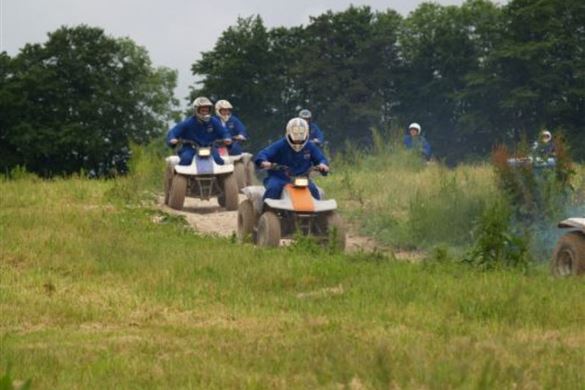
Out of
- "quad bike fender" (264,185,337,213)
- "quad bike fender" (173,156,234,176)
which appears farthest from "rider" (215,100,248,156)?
"quad bike fender" (264,185,337,213)

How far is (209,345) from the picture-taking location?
8547 mm

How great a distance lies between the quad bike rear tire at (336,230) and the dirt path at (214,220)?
3.28ft

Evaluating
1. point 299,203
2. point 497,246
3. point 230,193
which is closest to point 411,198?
point 230,193

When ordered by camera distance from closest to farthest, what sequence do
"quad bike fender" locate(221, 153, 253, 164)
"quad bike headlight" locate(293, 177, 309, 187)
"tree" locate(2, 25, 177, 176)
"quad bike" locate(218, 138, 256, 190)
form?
"quad bike headlight" locate(293, 177, 309, 187)
"quad bike fender" locate(221, 153, 253, 164)
"quad bike" locate(218, 138, 256, 190)
"tree" locate(2, 25, 177, 176)

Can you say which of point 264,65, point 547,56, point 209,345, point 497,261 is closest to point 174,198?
point 497,261

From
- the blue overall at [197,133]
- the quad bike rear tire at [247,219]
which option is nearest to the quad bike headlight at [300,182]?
the quad bike rear tire at [247,219]

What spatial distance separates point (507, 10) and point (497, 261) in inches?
1613

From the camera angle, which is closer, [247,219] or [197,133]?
[247,219]

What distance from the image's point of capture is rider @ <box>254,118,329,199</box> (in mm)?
16172

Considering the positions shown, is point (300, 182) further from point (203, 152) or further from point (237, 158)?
point (237, 158)

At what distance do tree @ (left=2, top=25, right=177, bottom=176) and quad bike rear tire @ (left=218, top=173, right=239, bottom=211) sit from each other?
30.1m

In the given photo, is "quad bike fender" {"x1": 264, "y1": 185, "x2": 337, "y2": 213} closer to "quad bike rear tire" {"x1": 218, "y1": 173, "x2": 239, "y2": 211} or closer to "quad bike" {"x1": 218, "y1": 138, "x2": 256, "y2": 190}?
"quad bike rear tire" {"x1": 218, "y1": 173, "x2": 239, "y2": 211}

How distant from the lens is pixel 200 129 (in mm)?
21891

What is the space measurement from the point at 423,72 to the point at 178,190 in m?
37.0
